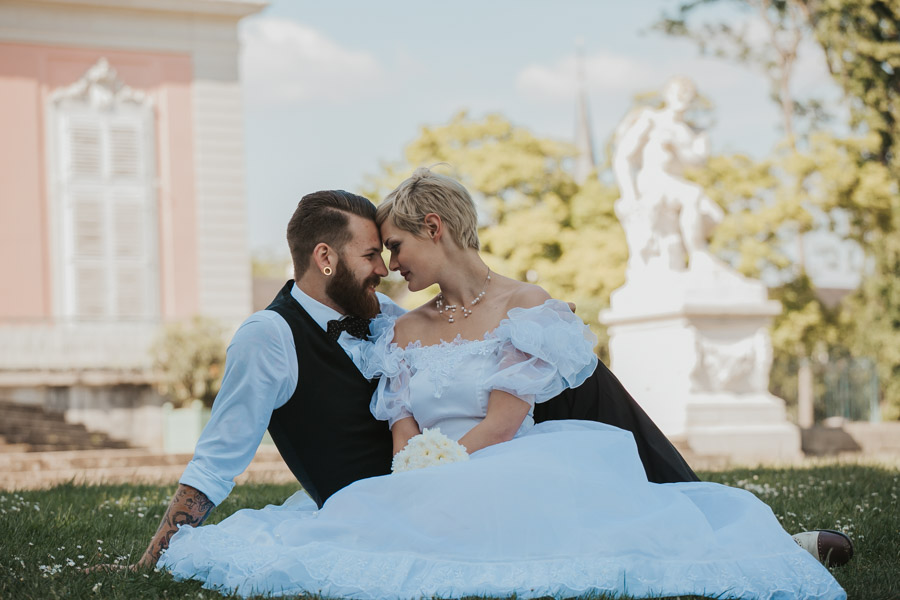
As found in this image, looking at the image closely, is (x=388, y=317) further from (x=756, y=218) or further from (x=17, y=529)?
(x=756, y=218)

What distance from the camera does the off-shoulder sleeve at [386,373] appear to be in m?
3.54

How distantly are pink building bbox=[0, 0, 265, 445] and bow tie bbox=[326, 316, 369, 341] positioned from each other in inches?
528

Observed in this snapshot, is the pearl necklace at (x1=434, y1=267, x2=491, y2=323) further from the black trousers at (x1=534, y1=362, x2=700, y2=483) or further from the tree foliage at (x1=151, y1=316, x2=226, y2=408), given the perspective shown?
the tree foliage at (x1=151, y1=316, x2=226, y2=408)

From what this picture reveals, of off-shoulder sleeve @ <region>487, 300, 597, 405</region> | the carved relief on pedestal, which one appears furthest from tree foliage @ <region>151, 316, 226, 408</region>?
off-shoulder sleeve @ <region>487, 300, 597, 405</region>

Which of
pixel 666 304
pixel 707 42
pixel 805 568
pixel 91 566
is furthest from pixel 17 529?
pixel 707 42

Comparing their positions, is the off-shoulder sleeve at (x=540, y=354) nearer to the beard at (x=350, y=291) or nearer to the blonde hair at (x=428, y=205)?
the blonde hair at (x=428, y=205)

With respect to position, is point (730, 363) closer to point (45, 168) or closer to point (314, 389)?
point (314, 389)

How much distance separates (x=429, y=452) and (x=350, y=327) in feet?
2.02

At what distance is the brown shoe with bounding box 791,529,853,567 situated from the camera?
364 cm

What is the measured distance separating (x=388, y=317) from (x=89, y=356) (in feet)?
45.8

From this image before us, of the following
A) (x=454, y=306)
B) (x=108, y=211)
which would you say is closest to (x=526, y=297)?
(x=454, y=306)

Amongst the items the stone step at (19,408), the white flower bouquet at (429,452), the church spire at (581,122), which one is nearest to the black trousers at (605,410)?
the white flower bouquet at (429,452)

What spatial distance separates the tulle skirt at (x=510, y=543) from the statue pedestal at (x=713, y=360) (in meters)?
7.27

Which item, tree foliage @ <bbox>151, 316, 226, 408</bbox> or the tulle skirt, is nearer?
the tulle skirt
